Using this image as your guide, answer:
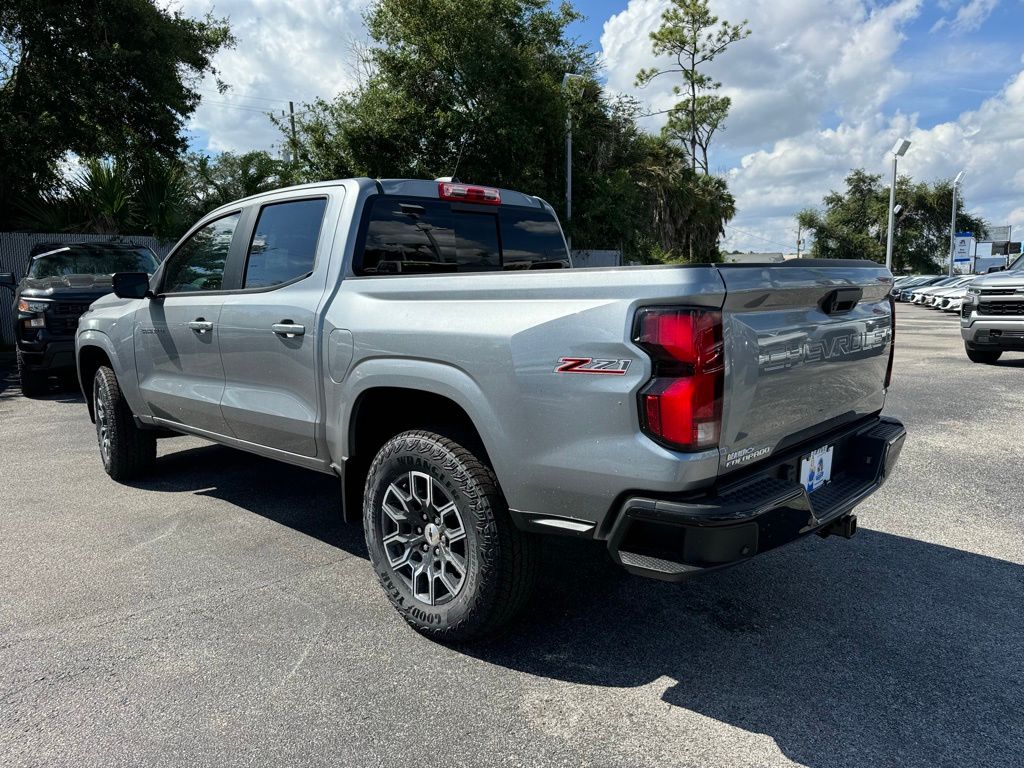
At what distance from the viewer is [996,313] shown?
Answer: 35.7ft

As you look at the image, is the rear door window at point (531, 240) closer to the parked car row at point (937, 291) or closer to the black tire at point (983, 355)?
the black tire at point (983, 355)

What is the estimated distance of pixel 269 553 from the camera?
408 centimetres

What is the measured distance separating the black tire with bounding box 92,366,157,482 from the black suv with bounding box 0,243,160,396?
4257 mm

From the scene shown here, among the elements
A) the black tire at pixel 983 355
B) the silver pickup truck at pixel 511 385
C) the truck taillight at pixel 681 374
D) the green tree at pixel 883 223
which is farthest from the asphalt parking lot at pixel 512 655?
the green tree at pixel 883 223

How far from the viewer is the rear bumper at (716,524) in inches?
92.4

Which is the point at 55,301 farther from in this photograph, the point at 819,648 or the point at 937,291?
the point at 937,291

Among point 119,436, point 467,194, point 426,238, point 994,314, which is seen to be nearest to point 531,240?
point 467,194

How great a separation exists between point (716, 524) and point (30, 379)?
33.0 feet

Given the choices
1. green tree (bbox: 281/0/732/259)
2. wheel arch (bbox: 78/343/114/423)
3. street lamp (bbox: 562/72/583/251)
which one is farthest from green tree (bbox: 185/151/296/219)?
wheel arch (bbox: 78/343/114/423)

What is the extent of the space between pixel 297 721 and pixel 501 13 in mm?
23535

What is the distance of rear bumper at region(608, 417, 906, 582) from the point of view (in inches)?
92.4

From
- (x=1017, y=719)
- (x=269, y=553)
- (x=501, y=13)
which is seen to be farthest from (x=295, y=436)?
(x=501, y=13)

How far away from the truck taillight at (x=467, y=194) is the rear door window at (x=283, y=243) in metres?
0.62

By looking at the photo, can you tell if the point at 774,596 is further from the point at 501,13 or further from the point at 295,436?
the point at 501,13
